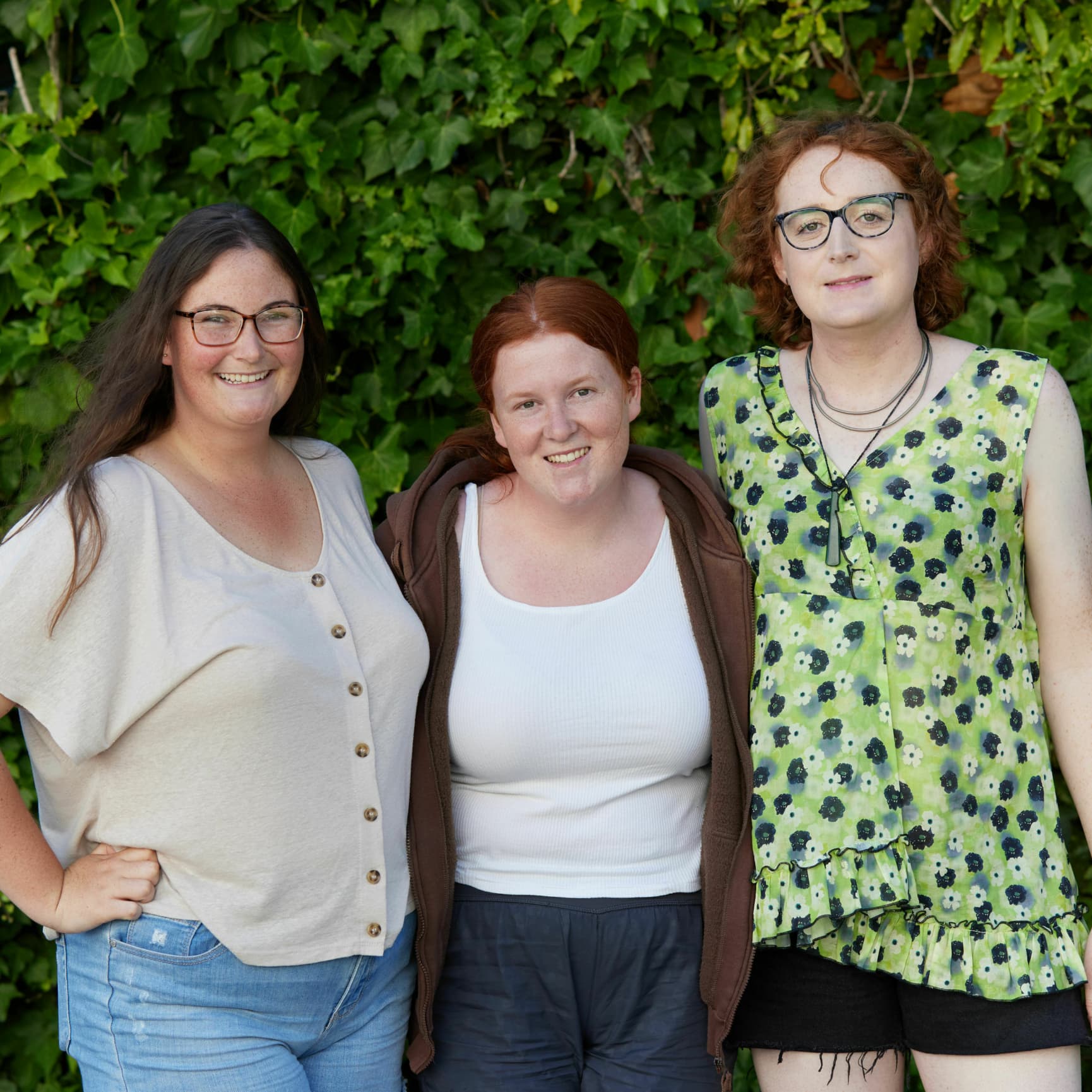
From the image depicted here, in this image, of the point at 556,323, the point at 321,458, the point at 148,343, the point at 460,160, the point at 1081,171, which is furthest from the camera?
the point at 460,160

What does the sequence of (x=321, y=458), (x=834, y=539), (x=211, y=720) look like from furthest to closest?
1. (x=321, y=458)
2. (x=834, y=539)
3. (x=211, y=720)

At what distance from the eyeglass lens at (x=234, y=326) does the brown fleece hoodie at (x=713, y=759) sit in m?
0.45

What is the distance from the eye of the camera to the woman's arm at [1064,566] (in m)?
2.26

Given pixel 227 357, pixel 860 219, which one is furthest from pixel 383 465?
pixel 860 219

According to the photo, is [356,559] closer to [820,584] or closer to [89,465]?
[89,465]

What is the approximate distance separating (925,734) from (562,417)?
85cm

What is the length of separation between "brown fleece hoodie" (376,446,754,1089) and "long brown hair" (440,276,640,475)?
0.31m

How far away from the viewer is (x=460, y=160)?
137 inches

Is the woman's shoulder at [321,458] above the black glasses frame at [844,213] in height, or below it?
below

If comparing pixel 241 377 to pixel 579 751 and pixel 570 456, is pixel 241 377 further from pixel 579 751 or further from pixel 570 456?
pixel 579 751

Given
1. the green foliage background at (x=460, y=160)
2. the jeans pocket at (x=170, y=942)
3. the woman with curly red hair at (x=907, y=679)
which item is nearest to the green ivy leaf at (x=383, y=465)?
the green foliage background at (x=460, y=160)

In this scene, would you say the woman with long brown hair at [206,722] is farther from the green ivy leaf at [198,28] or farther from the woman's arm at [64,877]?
the green ivy leaf at [198,28]

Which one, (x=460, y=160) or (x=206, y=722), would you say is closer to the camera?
(x=206, y=722)

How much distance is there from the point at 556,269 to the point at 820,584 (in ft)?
4.64
